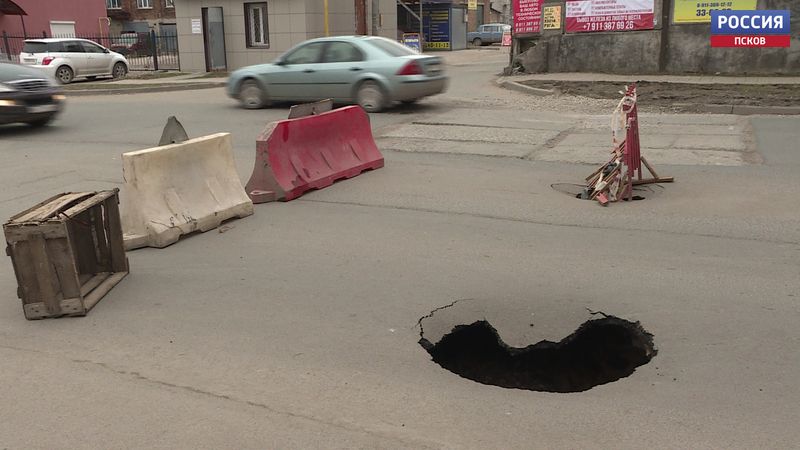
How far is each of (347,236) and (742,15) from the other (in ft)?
54.9

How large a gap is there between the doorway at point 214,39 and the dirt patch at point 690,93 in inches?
593

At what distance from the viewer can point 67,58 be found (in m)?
26.5

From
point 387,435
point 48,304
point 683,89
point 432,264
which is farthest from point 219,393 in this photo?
point 683,89

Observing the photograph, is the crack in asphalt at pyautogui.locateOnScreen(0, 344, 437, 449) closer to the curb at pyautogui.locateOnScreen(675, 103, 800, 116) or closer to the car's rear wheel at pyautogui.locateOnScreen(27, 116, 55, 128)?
the car's rear wheel at pyautogui.locateOnScreen(27, 116, 55, 128)

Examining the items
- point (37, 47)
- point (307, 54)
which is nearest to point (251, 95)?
point (307, 54)

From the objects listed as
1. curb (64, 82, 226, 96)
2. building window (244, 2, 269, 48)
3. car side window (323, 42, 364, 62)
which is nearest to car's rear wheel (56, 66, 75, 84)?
curb (64, 82, 226, 96)

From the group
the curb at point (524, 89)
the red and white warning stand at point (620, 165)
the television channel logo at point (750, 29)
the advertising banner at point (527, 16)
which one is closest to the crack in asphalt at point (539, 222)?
the red and white warning stand at point (620, 165)

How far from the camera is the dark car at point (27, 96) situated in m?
13.2

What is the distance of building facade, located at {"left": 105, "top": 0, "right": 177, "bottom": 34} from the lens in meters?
57.3

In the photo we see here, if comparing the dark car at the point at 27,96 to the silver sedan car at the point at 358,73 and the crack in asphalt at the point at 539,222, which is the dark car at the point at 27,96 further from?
the crack in asphalt at the point at 539,222

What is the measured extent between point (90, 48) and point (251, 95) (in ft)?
49.8

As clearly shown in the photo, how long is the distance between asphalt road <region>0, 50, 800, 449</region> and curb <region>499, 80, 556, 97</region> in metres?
9.28

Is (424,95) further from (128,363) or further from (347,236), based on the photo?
(128,363)

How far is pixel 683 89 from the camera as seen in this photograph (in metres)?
16.5
